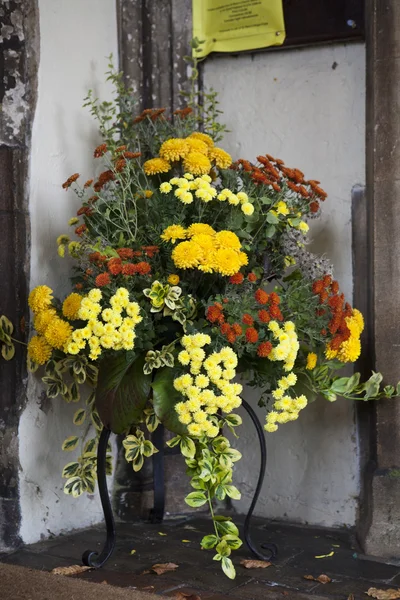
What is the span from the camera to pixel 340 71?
381 centimetres

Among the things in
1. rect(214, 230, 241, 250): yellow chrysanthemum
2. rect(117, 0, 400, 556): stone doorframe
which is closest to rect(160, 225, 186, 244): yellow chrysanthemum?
rect(214, 230, 241, 250): yellow chrysanthemum

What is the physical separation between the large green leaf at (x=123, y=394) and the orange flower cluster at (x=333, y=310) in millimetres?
654

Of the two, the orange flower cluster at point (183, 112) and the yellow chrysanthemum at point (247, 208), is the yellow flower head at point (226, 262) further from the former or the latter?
the orange flower cluster at point (183, 112)

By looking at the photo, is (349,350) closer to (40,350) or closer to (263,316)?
(263,316)

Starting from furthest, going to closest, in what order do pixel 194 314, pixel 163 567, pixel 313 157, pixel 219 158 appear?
pixel 313 157
pixel 219 158
pixel 163 567
pixel 194 314

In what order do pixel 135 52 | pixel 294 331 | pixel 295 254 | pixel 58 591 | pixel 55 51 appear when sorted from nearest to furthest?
pixel 58 591, pixel 294 331, pixel 295 254, pixel 55 51, pixel 135 52

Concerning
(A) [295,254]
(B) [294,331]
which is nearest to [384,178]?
(A) [295,254]

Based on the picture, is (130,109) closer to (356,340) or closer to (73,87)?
(73,87)

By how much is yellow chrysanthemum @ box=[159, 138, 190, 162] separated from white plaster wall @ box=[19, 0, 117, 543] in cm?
64

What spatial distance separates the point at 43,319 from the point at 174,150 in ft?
2.54

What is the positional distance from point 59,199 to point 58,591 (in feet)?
5.33

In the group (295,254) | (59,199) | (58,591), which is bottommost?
(58,591)

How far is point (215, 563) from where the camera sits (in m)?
3.32

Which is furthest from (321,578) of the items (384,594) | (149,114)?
(149,114)
